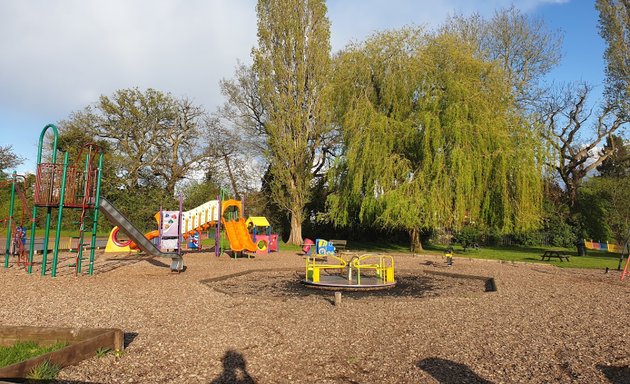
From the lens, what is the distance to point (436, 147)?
21438mm

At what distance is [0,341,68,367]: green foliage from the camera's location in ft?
16.3

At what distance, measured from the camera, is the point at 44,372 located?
4480 mm

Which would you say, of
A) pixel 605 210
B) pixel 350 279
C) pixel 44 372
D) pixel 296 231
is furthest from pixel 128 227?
pixel 605 210

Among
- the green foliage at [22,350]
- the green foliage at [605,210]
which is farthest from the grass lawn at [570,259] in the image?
the green foliage at [22,350]

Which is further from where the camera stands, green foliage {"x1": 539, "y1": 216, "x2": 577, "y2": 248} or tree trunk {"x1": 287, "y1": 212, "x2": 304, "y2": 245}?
green foliage {"x1": 539, "y1": 216, "x2": 577, "y2": 248}

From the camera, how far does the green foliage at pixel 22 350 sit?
4981 mm

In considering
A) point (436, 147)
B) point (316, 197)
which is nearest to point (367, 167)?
point (436, 147)

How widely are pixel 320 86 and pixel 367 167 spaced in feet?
31.7

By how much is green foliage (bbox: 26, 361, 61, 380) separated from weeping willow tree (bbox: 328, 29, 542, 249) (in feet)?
57.9

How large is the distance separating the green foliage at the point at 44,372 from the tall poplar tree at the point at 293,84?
82.1 ft

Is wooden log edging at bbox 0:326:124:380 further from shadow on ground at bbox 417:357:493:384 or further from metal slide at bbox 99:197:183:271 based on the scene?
metal slide at bbox 99:197:183:271

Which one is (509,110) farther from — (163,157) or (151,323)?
(163,157)

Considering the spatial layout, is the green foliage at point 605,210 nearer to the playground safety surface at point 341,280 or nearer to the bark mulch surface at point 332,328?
the bark mulch surface at point 332,328

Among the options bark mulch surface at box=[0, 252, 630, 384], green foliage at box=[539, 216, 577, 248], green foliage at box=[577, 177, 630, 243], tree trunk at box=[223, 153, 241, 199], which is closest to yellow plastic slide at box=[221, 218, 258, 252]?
bark mulch surface at box=[0, 252, 630, 384]
